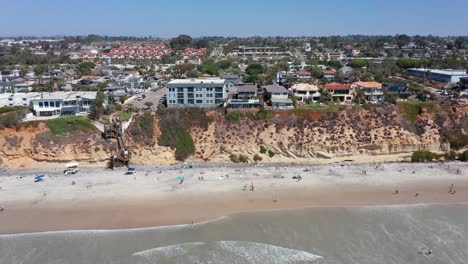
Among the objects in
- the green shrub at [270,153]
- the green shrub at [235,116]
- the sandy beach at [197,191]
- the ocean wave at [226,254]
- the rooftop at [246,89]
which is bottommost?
the ocean wave at [226,254]

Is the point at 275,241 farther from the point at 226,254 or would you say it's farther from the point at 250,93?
the point at 250,93

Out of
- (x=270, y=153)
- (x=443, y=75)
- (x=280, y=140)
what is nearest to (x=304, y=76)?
(x=443, y=75)

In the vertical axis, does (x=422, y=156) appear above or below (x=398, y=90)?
below

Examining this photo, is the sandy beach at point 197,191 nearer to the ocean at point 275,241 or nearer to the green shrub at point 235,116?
the ocean at point 275,241

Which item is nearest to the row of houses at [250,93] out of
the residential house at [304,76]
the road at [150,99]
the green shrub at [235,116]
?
the green shrub at [235,116]

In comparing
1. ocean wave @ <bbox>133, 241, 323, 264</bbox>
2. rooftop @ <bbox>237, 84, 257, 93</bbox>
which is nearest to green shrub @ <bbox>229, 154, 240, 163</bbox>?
rooftop @ <bbox>237, 84, 257, 93</bbox>

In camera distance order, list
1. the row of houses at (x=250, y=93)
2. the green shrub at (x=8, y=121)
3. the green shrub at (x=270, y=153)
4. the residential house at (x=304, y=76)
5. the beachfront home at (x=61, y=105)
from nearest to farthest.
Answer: the green shrub at (x=8, y=121) → the green shrub at (x=270, y=153) → the beachfront home at (x=61, y=105) → the row of houses at (x=250, y=93) → the residential house at (x=304, y=76)
